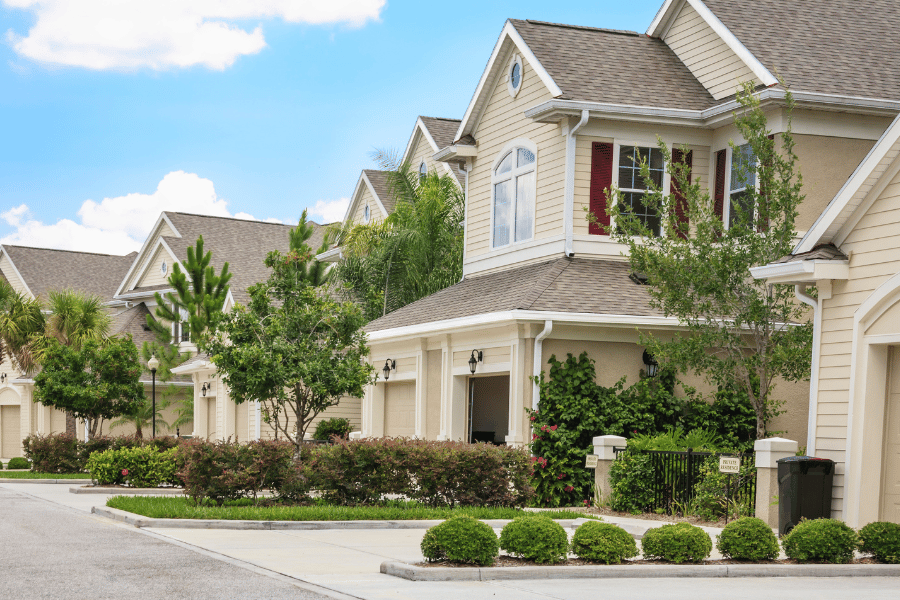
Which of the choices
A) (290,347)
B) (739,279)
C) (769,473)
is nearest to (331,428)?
(290,347)

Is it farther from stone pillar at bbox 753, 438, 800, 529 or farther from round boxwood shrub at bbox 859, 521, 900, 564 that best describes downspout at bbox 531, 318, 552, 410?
round boxwood shrub at bbox 859, 521, 900, 564

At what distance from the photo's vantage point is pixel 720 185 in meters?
21.6

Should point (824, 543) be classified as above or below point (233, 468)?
below

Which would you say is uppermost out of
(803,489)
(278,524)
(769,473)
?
(769,473)

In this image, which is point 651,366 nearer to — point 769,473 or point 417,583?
point 769,473

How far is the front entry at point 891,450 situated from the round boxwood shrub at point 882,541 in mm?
1980

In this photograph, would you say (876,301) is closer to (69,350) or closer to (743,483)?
(743,483)

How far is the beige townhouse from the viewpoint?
65.7ft

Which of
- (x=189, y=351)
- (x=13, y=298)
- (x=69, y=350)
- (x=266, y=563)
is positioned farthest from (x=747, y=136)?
(x=13, y=298)

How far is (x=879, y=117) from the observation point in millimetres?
20656

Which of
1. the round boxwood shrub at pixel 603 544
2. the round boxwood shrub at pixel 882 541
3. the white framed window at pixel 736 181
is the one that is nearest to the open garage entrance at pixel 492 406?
the white framed window at pixel 736 181

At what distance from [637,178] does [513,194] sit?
2.83m

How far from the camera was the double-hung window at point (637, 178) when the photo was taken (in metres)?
21.8

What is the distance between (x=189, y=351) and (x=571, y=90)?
77.0 ft
